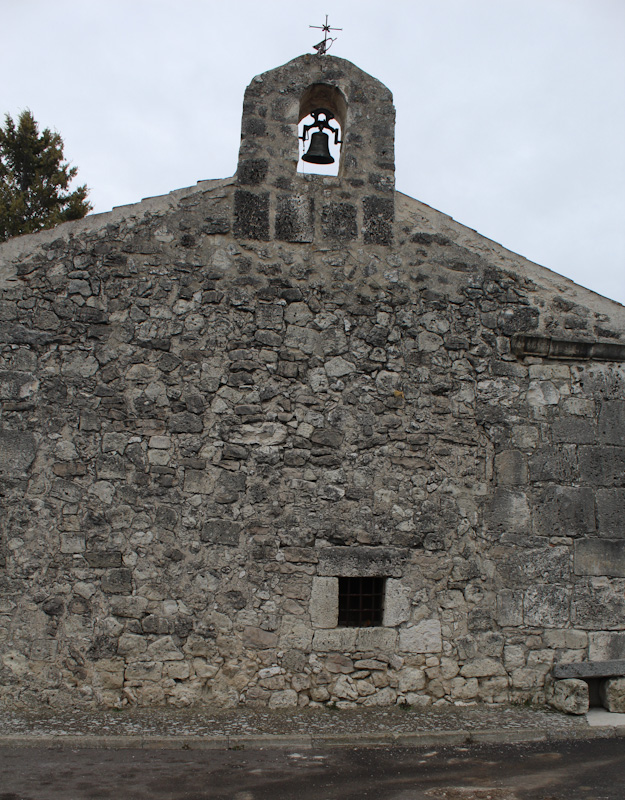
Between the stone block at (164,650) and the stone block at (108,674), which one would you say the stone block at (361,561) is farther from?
the stone block at (108,674)

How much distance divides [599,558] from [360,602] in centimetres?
234

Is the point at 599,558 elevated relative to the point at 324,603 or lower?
elevated

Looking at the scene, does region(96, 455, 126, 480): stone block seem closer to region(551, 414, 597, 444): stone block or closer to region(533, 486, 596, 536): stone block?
region(533, 486, 596, 536): stone block

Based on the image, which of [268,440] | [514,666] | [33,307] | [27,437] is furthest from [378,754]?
[33,307]

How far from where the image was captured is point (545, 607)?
619cm

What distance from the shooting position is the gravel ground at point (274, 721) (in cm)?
522

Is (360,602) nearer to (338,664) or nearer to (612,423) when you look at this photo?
(338,664)

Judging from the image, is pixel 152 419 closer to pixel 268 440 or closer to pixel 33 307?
pixel 268 440

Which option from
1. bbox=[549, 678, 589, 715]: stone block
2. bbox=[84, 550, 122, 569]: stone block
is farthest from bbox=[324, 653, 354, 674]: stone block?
bbox=[84, 550, 122, 569]: stone block

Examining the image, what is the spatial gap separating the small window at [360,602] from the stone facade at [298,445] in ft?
0.46

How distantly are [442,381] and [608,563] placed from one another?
235cm

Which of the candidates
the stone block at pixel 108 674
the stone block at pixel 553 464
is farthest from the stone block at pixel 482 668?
the stone block at pixel 108 674

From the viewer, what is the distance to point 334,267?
6508mm

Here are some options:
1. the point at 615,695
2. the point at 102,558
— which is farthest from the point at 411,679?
the point at 102,558
